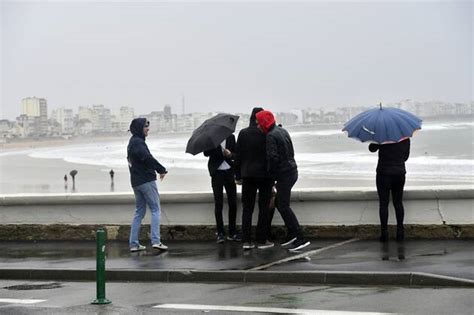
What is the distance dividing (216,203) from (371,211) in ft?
6.63

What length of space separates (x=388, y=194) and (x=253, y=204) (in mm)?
1698

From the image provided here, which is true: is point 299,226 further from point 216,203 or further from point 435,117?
point 435,117

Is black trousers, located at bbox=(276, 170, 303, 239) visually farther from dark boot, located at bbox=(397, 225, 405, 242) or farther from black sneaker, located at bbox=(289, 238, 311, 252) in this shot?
dark boot, located at bbox=(397, 225, 405, 242)

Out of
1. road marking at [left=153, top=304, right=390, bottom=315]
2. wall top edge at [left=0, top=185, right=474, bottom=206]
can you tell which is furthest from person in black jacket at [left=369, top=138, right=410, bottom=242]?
road marking at [left=153, top=304, right=390, bottom=315]

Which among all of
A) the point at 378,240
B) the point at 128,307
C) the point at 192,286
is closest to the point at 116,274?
the point at 192,286

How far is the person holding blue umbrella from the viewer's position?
36.7ft

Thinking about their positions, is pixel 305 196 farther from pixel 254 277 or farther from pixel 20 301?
pixel 20 301

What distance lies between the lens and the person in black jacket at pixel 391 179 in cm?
1120

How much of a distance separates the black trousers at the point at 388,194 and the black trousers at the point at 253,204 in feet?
4.53

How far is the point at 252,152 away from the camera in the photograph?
37.1 feet

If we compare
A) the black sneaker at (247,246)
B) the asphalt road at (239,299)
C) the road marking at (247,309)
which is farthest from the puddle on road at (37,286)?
the black sneaker at (247,246)

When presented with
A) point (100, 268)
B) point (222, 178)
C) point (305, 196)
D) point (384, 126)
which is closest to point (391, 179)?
point (384, 126)

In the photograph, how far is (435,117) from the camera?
→ 6516 inches

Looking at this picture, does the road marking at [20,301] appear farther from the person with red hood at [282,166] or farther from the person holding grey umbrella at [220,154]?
the person holding grey umbrella at [220,154]
